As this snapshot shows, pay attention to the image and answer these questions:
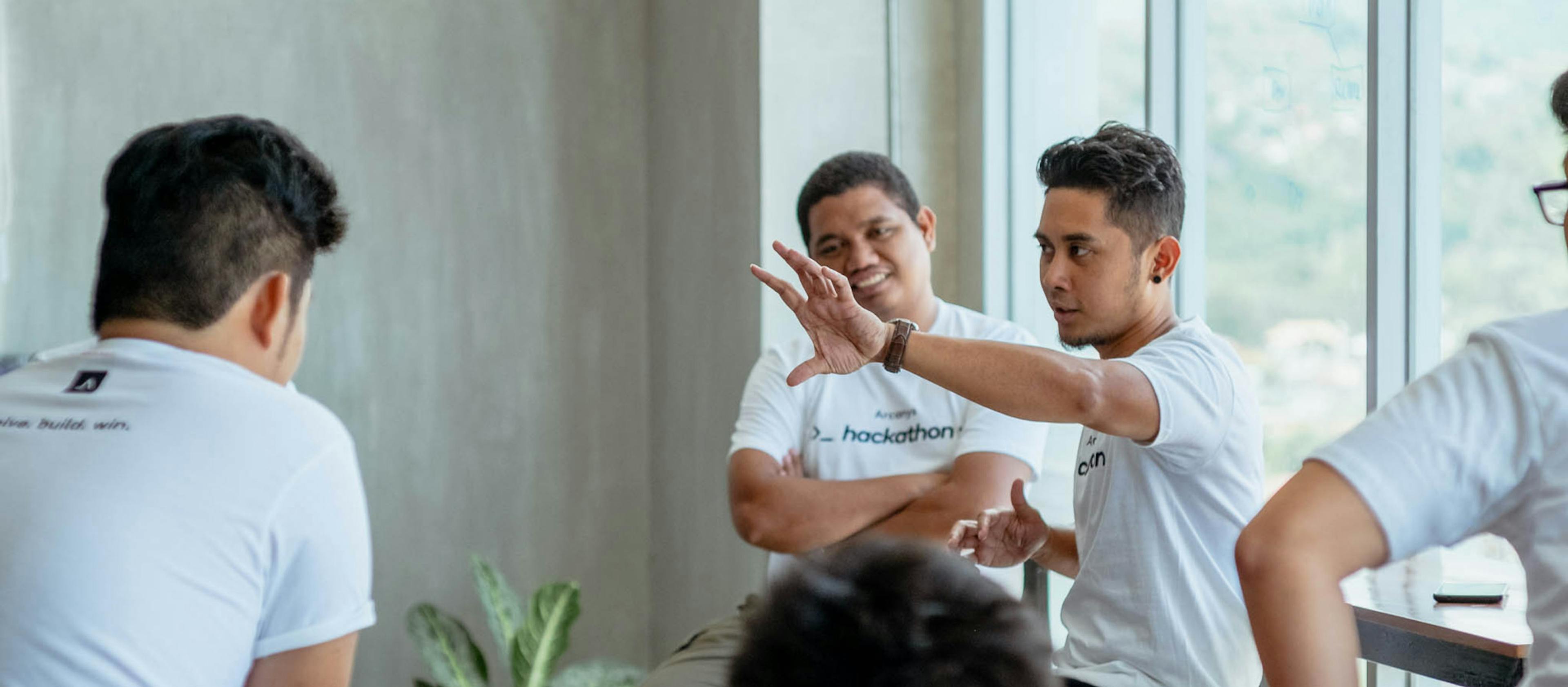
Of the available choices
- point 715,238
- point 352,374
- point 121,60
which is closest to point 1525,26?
point 715,238

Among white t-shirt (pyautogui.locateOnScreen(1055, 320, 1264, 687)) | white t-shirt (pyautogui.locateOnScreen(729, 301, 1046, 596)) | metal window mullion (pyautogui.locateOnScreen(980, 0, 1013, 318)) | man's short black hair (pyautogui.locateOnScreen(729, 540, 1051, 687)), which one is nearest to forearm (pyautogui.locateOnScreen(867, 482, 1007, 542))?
white t-shirt (pyautogui.locateOnScreen(729, 301, 1046, 596))

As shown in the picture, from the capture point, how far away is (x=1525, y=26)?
2.01 meters

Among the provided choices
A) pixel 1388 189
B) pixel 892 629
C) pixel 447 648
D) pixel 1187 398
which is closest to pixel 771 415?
pixel 1187 398

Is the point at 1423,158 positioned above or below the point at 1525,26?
below

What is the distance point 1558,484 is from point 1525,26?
137 cm

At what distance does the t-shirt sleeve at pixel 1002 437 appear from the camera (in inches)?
97.7

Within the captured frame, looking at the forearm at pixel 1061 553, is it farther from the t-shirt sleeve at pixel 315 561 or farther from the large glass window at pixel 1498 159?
the t-shirt sleeve at pixel 315 561

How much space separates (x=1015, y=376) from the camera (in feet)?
5.49

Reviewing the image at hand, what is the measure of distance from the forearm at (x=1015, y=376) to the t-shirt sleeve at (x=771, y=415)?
0.99 m

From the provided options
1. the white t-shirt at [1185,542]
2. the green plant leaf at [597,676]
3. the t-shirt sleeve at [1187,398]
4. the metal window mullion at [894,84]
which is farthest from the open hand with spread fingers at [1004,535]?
the green plant leaf at [597,676]

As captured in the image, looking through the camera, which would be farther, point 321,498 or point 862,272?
point 862,272

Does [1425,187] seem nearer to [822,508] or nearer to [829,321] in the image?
[829,321]

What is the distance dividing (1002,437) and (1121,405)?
848 mm

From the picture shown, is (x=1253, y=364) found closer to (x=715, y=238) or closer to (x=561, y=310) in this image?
(x=715, y=238)
